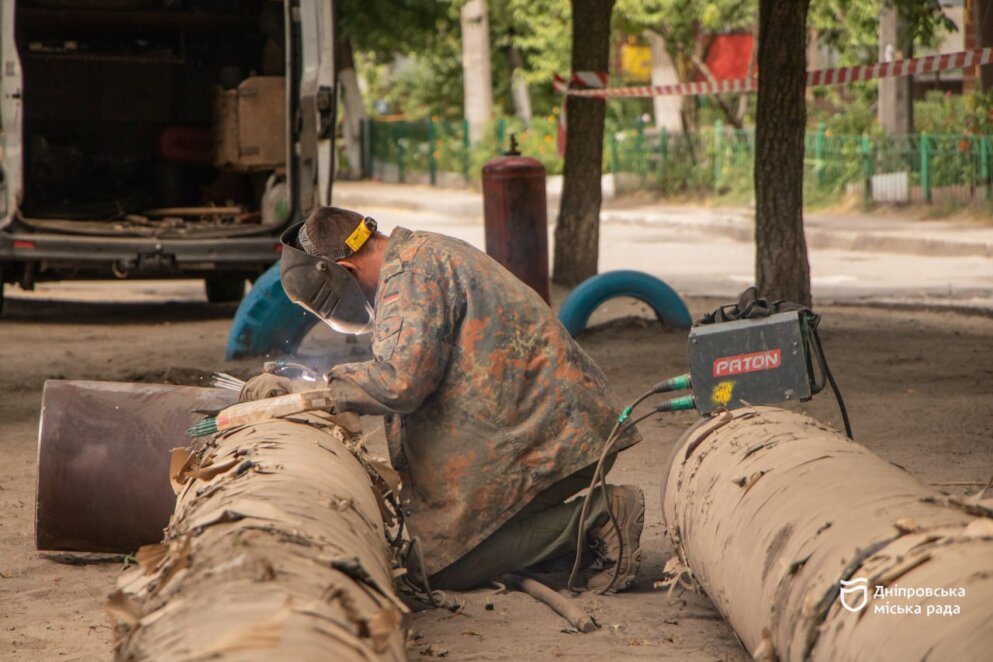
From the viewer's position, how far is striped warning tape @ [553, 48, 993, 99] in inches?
436

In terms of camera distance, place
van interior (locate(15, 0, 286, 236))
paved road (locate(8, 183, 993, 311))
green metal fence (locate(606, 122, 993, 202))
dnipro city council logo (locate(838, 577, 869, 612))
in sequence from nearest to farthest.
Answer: dnipro city council logo (locate(838, 577, 869, 612))
van interior (locate(15, 0, 286, 236))
paved road (locate(8, 183, 993, 311))
green metal fence (locate(606, 122, 993, 202))

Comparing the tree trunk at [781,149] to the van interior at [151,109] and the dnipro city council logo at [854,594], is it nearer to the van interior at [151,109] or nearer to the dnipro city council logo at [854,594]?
the van interior at [151,109]

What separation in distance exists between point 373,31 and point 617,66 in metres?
9.40

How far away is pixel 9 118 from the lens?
10.0 meters

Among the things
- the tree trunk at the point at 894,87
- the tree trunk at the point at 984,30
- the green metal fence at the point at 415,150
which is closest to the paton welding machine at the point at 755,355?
the tree trunk at the point at 984,30

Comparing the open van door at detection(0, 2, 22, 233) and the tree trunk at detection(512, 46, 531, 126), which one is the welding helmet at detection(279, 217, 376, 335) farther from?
the tree trunk at detection(512, 46, 531, 126)

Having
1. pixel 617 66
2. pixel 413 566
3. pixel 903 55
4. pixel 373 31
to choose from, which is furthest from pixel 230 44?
pixel 617 66

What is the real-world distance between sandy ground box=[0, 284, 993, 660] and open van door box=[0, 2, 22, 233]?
1011mm

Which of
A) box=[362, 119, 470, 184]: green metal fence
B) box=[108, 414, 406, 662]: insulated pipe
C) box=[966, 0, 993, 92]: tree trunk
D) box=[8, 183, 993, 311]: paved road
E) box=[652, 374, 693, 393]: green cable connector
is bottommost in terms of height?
box=[8, 183, 993, 311]: paved road

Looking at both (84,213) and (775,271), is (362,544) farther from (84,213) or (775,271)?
(84,213)

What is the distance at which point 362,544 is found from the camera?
11.2 ft

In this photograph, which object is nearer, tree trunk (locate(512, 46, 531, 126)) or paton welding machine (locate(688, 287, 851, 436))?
paton welding machine (locate(688, 287, 851, 436))

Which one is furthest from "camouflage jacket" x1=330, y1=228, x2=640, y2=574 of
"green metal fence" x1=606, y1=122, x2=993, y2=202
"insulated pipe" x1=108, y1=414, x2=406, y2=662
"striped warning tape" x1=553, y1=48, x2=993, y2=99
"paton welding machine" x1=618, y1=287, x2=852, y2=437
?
"green metal fence" x1=606, y1=122, x2=993, y2=202

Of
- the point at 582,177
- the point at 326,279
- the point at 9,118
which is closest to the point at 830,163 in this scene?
the point at 582,177
